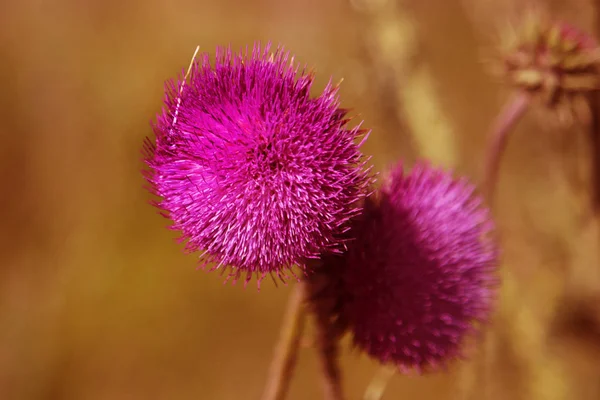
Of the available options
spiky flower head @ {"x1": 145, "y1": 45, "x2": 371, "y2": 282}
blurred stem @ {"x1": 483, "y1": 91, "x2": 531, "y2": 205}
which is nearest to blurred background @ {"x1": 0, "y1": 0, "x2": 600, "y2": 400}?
blurred stem @ {"x1": 483, "y1": 91, "x2": 531, "y2": 205}

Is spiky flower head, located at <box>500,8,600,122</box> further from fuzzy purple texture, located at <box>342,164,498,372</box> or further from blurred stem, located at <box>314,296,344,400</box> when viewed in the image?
blurred stem, located at <box>314,296,344,400</box>

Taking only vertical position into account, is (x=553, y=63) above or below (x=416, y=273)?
above

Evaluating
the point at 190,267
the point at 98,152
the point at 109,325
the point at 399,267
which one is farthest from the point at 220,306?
the point at 399,267

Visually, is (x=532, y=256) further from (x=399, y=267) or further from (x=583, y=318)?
(x=399, y=267)

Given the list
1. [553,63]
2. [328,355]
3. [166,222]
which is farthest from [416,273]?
[166,222]

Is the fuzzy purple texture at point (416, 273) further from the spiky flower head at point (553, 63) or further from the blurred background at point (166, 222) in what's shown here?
the blurred background at point (166, 222)

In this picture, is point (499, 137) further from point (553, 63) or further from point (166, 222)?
point (166, 222)
